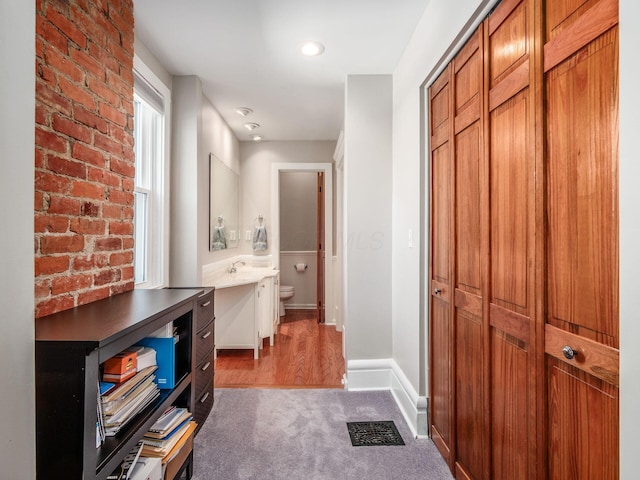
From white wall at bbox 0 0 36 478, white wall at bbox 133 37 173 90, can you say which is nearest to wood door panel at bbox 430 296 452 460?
white wall at bbox 0 0 36 478

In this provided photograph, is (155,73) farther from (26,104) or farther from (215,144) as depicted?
(26,104)

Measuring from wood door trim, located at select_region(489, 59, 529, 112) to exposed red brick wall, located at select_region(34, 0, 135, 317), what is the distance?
1.68 m

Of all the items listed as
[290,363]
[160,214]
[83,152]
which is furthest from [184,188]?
[290,363]

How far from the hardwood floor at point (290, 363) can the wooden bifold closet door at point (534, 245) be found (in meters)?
1.43

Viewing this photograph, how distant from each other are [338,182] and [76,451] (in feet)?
12.8

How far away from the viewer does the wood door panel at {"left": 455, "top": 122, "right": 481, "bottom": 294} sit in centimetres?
150

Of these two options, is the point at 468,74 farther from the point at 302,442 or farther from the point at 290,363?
the point at 290,363

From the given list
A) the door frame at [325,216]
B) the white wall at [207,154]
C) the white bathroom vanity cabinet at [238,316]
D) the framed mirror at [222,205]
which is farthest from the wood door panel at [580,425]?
the door frame at [325,216]

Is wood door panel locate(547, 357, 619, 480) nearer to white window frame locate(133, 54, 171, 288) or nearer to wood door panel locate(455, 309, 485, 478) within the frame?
wood door panel locate(455, 309, 485, 478)

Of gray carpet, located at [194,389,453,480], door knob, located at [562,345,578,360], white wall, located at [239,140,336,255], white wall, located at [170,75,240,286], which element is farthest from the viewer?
white wall, located at [239,140,336,255]

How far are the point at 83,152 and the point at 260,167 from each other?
3218 mm

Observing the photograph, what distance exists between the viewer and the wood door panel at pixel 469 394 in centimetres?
147

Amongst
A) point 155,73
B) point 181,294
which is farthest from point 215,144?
point 181,294

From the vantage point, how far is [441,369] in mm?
1900
